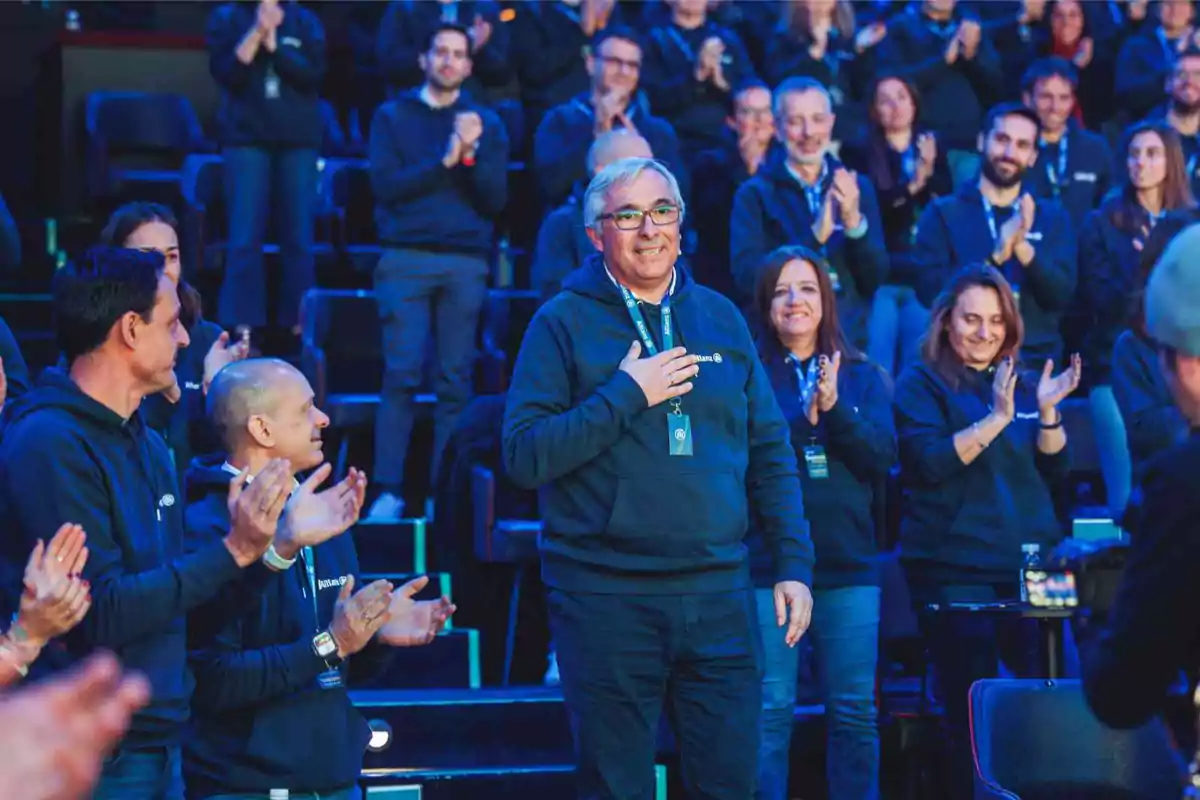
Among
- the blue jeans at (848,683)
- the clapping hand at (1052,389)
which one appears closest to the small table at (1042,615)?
the blue jeans at (848,683)

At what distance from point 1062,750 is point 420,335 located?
3.47 metres

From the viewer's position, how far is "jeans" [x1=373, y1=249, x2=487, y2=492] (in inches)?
259

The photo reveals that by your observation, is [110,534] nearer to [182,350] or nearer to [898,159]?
[182,350]

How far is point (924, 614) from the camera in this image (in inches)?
204

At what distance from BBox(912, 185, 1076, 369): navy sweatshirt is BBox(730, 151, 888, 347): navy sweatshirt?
1.07 feet

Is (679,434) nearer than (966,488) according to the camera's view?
Yes

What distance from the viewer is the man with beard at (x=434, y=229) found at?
660 cm

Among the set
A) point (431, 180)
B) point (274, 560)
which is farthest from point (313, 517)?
point (431, 180)

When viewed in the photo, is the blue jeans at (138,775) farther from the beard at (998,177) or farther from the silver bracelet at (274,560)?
the beard at (998,177)

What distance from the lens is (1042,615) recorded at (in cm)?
466

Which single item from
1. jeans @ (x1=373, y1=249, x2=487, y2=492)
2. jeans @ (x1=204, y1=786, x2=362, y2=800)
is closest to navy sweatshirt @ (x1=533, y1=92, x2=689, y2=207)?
jeans @ (x1=373, y1=249, x2=487, y2=492)

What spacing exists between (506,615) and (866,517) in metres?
1.55

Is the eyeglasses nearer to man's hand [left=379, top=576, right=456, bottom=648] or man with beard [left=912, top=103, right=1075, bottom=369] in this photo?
man's hand [left=379, top=576, right=456, bottom=648]

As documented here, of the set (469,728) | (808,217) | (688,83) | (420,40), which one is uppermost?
(420,40)
